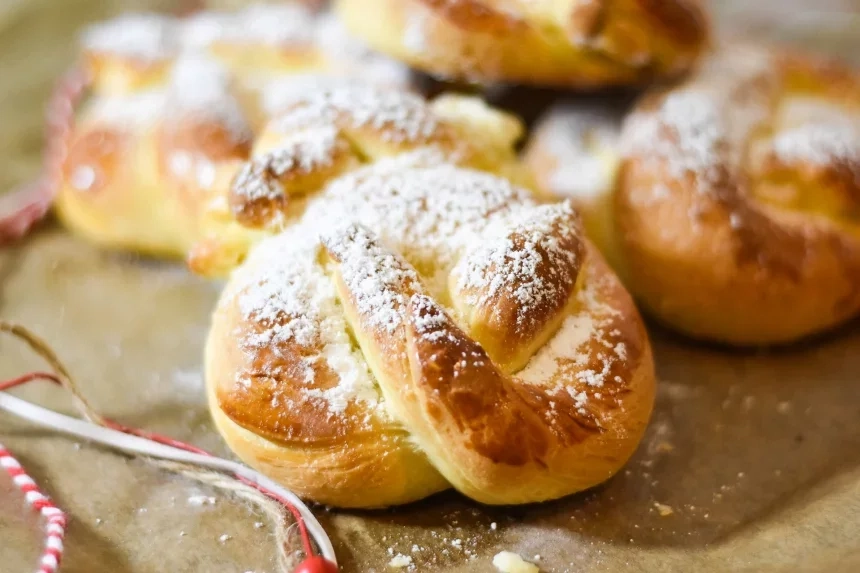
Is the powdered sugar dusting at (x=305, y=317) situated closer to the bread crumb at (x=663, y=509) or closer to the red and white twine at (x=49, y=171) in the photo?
the bread crumb at (x=663, y=509)

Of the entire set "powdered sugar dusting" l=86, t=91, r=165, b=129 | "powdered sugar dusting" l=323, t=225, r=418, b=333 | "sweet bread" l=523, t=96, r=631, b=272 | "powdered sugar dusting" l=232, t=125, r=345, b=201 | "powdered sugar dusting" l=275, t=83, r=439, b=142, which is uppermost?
"powdered sugar dusting" l=275, t=83, r=439, b=142

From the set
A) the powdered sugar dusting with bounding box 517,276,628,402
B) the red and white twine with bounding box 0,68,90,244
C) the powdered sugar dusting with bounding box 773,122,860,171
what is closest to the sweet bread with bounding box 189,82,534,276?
the powdered sugar dusting with bounding box 517,276,628,402

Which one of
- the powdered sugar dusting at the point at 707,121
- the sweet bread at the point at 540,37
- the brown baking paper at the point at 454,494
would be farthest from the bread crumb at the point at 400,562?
the sweet bread at the point at 540,37

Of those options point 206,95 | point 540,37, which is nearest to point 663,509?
point 540,37

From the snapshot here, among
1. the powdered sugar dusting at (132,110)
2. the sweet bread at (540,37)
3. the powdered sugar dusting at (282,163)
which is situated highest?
the sweet bread at (540,37)

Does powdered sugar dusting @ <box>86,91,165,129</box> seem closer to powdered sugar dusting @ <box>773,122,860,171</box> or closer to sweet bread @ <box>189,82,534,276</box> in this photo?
sweet bread @ <box>189,82,534,276</box>

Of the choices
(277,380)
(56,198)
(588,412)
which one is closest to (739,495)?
(588,412)

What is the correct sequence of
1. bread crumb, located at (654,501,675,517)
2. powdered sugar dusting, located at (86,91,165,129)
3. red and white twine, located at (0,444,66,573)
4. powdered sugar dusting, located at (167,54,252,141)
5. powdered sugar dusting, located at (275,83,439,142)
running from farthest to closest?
1. powdered sugar dusting, located at (86,91,165,129)
2. powdered sugar dusting, located at (167,54,252,141)
3. powdered sugar dusting, located at (275,83,439,142)
4. bread crumb, located at (654,501,675,517)
5. red and white twine, located at (0,444,66,573)
